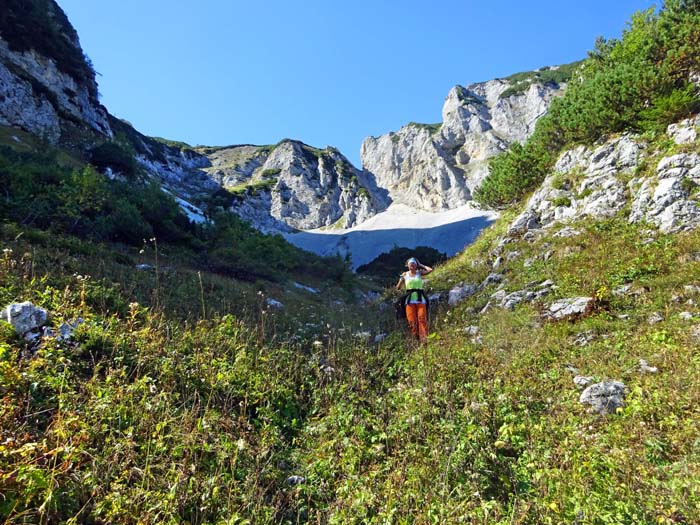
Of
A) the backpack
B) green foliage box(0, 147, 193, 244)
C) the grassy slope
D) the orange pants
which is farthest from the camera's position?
green foliage box(0, 147, 193, 244)

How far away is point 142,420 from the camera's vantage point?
11.6 feet

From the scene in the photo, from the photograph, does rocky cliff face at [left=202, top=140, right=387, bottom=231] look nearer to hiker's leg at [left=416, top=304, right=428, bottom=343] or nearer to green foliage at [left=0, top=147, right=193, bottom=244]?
green foliage at [left=0, top=147, right=193, bottom=244]

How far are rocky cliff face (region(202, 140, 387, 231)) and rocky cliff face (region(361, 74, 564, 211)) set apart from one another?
37.2 feet

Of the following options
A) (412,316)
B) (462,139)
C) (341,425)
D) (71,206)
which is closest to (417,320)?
(412,316)

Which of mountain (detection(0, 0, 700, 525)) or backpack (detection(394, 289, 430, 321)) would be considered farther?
backpack (detection(394, 289, 430, 321))

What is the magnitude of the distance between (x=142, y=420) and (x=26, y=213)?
14318 mm

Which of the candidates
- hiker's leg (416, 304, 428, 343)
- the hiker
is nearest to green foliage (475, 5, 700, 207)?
the hiker

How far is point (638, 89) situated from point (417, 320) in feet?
47.2

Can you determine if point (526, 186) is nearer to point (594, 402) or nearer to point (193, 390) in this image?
point (594, 402)

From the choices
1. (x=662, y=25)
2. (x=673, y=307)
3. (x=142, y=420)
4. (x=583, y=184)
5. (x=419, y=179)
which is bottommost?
(x=673, y=307)

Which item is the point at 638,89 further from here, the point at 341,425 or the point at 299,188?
the point at 299,188

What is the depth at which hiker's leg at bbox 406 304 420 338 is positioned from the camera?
886cm

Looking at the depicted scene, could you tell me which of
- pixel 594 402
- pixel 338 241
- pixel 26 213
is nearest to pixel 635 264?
pixel 594 402

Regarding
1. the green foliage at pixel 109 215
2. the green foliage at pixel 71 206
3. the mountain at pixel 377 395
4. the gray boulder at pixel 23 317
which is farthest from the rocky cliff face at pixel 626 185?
the green foliage at pixel 71 206
